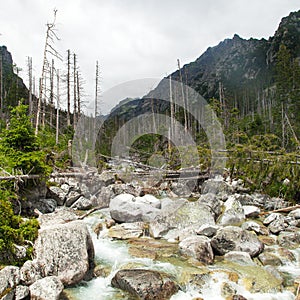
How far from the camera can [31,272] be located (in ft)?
19.3

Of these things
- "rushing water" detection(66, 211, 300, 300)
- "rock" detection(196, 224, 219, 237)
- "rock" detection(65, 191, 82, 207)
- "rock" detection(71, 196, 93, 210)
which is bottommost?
"rushing water" detection(66, 211, 300, 300)

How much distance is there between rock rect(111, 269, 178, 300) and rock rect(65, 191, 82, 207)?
22.7 ft

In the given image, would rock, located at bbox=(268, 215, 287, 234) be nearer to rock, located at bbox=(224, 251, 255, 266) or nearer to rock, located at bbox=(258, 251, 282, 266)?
rock, located at bbox=(258, 251, 282, 266)

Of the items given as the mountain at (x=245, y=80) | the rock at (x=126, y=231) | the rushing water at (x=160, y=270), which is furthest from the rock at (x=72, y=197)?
the mountain at (x=245, y=80)

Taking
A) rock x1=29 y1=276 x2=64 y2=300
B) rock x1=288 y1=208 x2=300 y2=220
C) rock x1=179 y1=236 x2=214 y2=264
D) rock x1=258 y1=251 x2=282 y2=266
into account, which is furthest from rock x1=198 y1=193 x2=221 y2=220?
rock x1=29 y1=276 x2=64 y2=300

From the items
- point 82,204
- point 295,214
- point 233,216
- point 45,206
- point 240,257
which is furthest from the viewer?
point 82,204

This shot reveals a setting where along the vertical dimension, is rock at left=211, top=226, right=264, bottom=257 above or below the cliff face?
below

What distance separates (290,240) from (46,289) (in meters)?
7.23

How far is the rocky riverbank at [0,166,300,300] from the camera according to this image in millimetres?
5910

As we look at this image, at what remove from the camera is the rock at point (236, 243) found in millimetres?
7809

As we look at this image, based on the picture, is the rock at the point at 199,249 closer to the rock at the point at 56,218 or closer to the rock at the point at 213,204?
the rock at the point at 213,204

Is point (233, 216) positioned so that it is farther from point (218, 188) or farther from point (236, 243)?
point (218, 188)

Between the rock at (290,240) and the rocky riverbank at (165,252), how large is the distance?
1.2 inches

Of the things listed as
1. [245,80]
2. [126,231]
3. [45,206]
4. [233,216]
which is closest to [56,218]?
[45,206]
